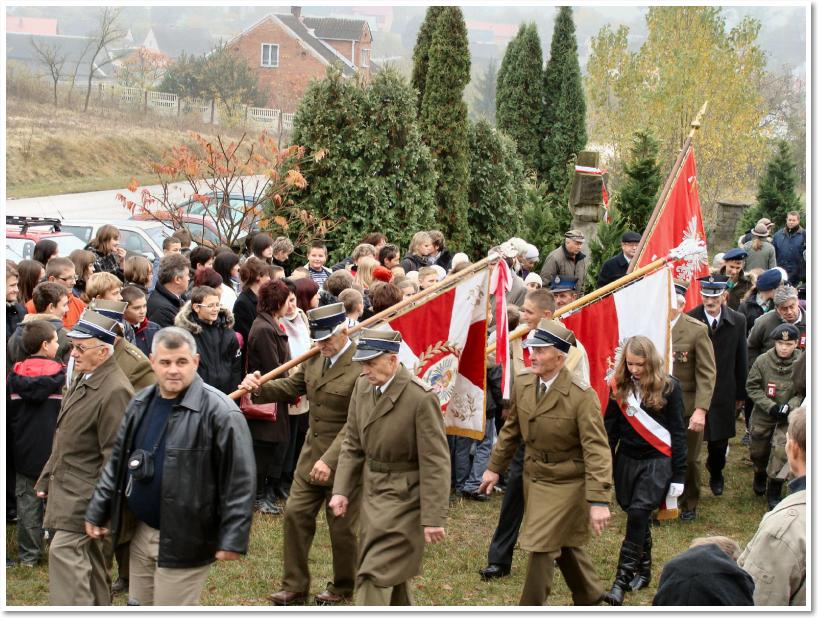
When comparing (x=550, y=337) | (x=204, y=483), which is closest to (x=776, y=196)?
(x=550, y=337)

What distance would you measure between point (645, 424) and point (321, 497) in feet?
7.89

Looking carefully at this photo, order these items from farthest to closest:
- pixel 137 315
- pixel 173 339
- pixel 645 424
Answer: pixel 137 315 < pixel 645 424 < pixel 173 339

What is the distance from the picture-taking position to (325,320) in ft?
25.6

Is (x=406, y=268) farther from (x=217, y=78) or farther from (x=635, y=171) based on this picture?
(x=217, y=78)

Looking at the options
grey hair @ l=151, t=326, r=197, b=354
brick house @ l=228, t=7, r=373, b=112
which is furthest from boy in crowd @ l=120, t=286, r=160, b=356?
brick house @ l=228, t=7, r=373, b=112

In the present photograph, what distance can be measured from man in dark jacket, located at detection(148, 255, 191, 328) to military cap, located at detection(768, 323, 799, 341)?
18.5 feet

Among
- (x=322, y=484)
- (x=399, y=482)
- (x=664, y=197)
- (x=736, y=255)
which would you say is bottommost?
(x=322, y=484)

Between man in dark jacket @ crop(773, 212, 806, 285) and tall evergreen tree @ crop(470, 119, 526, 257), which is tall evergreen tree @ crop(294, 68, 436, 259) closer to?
tall evergreen tree @ crop(470, 119, 526, 257)

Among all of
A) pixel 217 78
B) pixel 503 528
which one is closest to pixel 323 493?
pixel 503 528

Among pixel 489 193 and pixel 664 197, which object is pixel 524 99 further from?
pixel 664 197

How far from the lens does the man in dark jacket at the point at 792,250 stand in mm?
19953

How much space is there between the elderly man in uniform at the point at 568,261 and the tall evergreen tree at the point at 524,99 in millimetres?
19565

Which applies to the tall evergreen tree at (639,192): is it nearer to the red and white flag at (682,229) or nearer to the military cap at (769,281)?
the military cap at (769,281)

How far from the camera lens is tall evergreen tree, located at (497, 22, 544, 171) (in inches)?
1344
